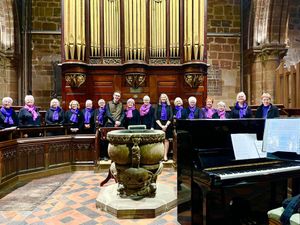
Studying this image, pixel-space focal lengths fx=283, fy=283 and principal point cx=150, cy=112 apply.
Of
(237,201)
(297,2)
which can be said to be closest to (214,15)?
(297,2)

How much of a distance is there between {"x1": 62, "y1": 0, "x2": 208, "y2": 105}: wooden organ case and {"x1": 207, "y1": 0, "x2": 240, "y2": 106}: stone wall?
4.20 m

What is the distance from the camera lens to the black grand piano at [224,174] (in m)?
2.33

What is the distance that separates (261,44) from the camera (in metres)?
9.61

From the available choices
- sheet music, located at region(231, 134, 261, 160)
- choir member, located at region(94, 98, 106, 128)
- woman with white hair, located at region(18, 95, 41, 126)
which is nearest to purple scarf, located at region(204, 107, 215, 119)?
choir member, located at region(94, 98, 106, 128)

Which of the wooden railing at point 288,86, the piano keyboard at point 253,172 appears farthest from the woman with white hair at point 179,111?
the piano keyboard at point 253,172

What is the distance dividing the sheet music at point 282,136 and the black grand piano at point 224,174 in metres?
0.12

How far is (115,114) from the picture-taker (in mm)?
5727

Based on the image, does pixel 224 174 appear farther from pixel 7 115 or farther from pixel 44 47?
pixel 44 47

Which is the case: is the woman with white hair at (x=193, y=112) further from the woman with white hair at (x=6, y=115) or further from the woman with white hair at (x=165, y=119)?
the woman with white hair at (x=6, y=115)

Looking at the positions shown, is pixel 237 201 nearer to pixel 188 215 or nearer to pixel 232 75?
pixel 188 215

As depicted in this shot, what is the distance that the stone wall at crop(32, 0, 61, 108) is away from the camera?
1012 cm

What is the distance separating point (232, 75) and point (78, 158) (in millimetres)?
7346

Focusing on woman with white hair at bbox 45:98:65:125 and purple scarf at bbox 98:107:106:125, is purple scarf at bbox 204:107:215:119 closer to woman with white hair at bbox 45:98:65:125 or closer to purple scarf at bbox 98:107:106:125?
purple scarf at bbox 98:107:106:125

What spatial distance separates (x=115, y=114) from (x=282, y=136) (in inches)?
146
